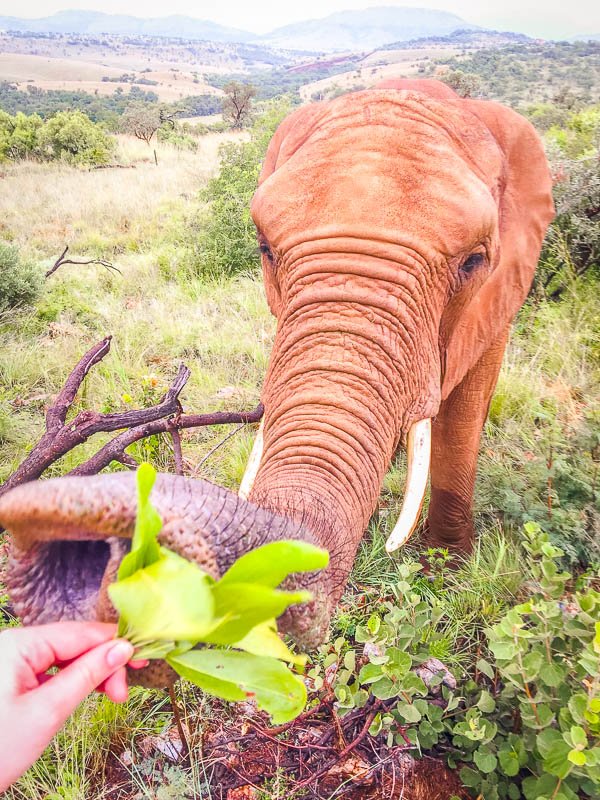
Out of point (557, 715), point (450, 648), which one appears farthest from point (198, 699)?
point (557, 715)

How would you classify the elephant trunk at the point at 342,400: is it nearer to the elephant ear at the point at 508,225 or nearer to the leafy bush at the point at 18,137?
the elephant ear at the point at 508,225

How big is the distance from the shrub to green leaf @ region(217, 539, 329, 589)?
21.4 metres

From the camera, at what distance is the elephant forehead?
230 centimetres

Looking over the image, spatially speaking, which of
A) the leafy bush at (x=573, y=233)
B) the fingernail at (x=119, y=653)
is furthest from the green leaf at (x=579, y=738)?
the leafy bush at (x=573, y=233)

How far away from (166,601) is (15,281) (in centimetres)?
765

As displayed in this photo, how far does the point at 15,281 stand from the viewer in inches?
294

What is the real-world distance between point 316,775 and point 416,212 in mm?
2197

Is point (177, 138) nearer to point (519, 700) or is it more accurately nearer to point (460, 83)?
point (460, 83)

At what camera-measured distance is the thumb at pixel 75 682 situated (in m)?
1.00

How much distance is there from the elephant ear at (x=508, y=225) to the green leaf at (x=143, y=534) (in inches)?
82.8

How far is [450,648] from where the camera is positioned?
285 centimetres

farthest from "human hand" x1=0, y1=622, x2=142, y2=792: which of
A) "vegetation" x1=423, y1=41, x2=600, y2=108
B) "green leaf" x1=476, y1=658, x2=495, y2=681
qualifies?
"vegetation" x1=423, y1=41, x2=600, y2=108

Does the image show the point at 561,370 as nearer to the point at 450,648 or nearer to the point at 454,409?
the point at 454,409

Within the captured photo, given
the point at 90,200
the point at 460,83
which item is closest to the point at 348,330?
the point at 460,83
